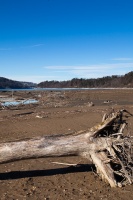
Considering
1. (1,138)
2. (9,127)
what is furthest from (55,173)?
(9,127)

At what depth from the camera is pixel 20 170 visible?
857 centimetres

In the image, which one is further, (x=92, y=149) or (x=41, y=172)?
(x=41, y=172)

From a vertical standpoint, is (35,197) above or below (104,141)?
below

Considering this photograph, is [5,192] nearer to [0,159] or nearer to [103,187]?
[0,159]

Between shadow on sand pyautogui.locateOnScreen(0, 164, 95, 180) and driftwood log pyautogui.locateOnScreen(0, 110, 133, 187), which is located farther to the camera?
shadow on sand pyautogui.locateOnScreen(0, 164, 95, 180)

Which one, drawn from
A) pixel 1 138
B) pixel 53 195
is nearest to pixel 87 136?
pixel 53 195

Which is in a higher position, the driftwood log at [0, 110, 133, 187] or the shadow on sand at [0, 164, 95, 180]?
the driftwood log at [0, 110, 133, 187]

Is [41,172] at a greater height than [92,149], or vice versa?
[92,149]

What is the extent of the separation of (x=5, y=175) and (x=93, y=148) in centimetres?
220

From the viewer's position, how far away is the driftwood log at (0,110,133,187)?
25.0 ft

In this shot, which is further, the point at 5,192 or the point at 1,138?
the point at 1,138

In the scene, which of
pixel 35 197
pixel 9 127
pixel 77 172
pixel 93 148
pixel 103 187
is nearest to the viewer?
pixel 35 197

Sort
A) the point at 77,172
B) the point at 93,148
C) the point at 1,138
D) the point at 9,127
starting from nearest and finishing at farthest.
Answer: the point at 93,148 → the point at 77,172 → the point at 1,138 → the point at 9,127

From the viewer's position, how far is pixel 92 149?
7863mm
